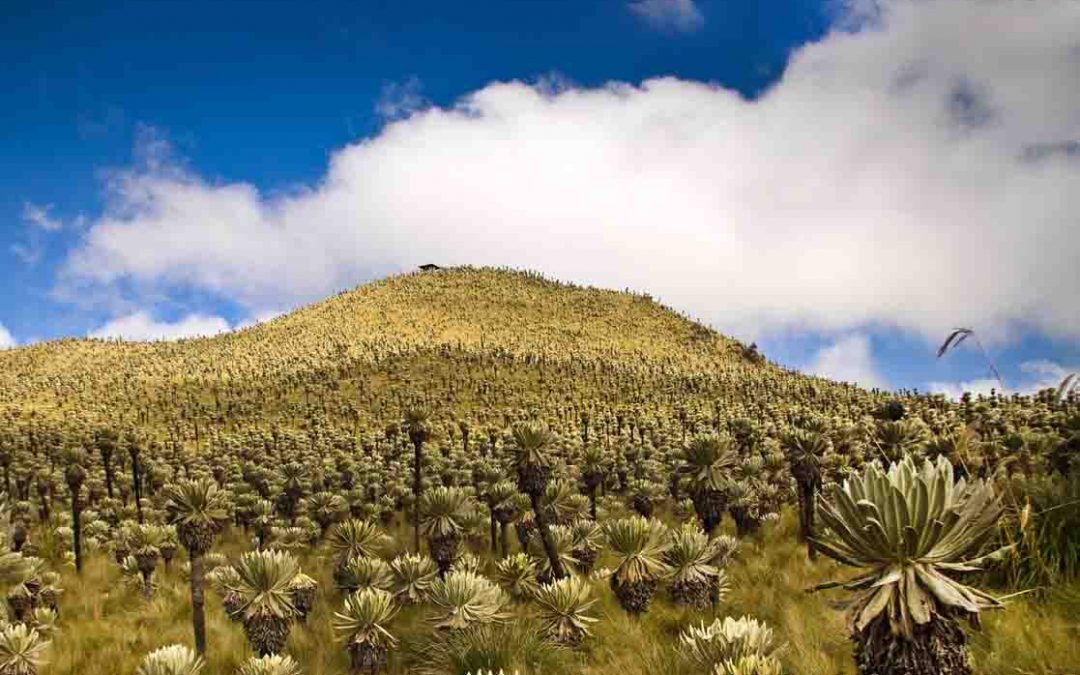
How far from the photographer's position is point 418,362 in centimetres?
8488

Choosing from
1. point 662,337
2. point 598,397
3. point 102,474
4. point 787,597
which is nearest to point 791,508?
point 787,597

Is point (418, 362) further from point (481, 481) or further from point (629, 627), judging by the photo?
point (629, 627)

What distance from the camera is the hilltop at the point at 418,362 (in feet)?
233

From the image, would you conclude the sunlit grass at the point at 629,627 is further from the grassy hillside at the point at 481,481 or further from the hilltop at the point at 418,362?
the hilltop at the point at 418,362

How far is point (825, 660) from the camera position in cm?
859

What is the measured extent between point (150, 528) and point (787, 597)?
18580 millimetres

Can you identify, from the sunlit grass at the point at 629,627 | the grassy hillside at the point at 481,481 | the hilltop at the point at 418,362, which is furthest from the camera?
the hilltop at the point at 418,362

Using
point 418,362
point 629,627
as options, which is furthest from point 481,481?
point 418,362

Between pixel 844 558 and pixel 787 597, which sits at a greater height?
pixel 844 558

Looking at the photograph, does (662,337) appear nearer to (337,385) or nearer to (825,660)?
(337,385)

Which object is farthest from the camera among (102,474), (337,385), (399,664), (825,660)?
(337,385)

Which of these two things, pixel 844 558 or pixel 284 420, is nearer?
A: pixel 844 558

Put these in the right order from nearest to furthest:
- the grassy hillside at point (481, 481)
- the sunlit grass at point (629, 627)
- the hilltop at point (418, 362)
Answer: the sunlit grass at point (629, 627), the grassy hillside at point (481, 481), the hilltop at point (418, 362)

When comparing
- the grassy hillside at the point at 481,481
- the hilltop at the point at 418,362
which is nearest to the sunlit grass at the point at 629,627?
the grassy hillside at the point at 481,481
